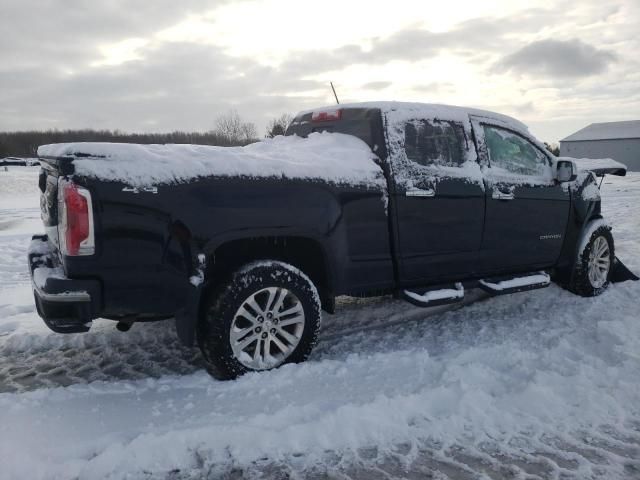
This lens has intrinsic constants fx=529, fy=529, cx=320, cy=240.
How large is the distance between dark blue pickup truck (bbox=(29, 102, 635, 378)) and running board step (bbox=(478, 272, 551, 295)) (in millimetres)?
22

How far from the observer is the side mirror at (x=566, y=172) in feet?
16.6

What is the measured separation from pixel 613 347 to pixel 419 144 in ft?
6.92

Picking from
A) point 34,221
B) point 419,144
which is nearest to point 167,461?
point 419,144

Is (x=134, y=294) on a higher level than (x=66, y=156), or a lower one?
lower

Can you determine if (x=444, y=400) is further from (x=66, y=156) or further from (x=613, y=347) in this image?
(x=66, y=156)

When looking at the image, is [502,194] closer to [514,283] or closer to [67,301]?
[514,283]

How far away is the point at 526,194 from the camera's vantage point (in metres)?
4.86

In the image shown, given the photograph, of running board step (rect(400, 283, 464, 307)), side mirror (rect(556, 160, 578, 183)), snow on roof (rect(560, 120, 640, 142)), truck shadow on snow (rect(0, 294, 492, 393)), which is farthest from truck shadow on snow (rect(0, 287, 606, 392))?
snow on roof (rect(560, 120, 640, 142))

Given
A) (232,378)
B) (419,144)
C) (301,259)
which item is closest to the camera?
(232,378)

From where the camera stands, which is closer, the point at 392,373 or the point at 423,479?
the point at 423,479

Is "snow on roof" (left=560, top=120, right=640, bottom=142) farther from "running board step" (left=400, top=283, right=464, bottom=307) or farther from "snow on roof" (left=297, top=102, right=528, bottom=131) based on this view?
"running board step" (left=400, top=283, right=464, bottom=307)

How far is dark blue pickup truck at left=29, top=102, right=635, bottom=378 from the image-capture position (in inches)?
119

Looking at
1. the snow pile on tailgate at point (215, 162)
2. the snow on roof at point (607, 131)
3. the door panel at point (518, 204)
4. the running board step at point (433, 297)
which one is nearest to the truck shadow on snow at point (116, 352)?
the running board step at point (433, 297)

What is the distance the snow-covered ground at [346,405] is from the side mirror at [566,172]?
4.39ft
